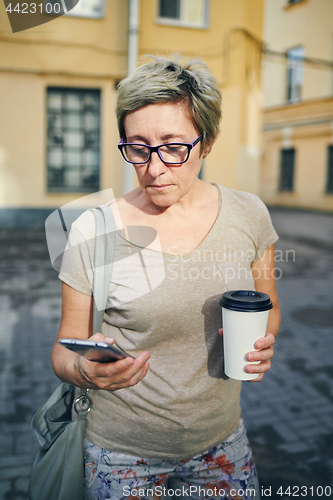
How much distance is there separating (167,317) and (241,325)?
24 centimetres

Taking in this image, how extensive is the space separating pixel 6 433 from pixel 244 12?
1111 cm

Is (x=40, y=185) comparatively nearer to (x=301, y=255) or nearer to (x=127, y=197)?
(x=301, y=255)

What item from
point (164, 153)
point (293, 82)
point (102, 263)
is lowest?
point (102, 263)

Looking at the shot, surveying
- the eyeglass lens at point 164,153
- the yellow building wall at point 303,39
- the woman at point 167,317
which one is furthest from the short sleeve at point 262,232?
the yellow building wall at point 303,39

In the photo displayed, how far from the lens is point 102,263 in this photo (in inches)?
51.9

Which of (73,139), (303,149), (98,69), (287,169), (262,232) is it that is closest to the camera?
(262,232)

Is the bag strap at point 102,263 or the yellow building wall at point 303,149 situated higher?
the yellow building wall at point 303,149

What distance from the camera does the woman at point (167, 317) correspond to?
52.1 inches

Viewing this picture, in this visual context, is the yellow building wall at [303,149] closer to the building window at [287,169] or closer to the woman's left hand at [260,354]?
the building window at [287,169]

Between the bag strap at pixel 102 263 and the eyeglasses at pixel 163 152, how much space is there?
0.22 meters

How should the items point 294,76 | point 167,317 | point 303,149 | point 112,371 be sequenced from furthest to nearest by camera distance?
1. point 303,149
2. point 294,76
3. point 167,317
4. point 112,371

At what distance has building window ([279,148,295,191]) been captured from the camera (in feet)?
65.0

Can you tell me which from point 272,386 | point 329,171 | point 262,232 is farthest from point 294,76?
point 262,232

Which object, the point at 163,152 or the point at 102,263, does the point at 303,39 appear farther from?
the point at 102,263
